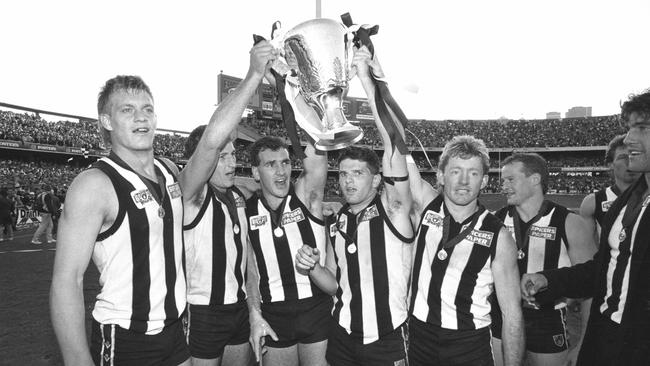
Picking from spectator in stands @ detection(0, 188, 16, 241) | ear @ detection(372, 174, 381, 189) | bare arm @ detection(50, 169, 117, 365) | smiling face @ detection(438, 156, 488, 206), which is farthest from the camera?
spectator in stands @ detection(0, 188, 16, 241)

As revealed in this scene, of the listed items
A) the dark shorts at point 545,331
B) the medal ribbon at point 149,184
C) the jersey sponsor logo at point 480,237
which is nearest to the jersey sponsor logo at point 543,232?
the dark shorts at point 545,331

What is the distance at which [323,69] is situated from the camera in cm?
229

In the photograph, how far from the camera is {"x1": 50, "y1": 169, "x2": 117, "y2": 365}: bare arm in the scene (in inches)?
84.0

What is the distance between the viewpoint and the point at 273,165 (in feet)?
11.8

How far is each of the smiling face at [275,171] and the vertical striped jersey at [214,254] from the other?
1.22 ft

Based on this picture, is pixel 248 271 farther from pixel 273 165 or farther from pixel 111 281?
pixel 111 281

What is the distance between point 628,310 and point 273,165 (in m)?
2.63

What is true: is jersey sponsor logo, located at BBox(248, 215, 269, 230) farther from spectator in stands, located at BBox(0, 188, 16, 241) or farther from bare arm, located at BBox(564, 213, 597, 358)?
spectator in stands, located at BBox(0, 188, 16, 241)

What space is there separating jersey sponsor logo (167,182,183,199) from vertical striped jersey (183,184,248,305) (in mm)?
555

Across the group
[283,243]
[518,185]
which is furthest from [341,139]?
[518,185]

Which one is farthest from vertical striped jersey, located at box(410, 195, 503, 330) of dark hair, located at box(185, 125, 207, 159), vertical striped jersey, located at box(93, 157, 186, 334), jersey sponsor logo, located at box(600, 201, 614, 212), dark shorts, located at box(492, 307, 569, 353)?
jersey sponsor logo, located at box(600, 201, 614, 212)

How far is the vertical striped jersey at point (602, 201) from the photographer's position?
466 centimetres

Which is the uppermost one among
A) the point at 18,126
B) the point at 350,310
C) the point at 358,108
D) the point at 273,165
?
the point at 358,108

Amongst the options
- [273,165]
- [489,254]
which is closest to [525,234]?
[489,254]
